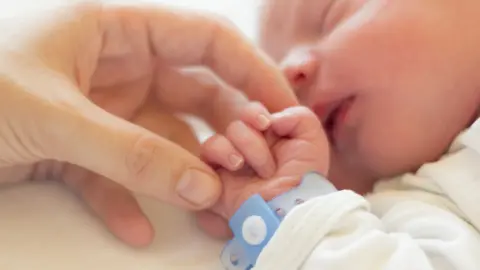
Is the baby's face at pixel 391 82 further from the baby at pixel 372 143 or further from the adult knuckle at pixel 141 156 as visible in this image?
the adult knuckle at pixel 141 156

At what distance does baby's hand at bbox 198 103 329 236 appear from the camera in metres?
0.60

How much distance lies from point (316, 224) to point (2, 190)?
278 mm

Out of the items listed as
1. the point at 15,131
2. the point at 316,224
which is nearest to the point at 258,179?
the point at 316,224

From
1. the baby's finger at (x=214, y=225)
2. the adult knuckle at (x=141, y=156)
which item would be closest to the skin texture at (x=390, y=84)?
the baby's finger at (x=214, y=225)

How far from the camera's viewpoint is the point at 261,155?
1.98 ft

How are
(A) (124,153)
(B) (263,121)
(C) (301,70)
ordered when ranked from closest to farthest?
(A) (124,153)
(B) (263,121)
(C) (301,70)

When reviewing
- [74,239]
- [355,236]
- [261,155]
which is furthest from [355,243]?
[74,239]

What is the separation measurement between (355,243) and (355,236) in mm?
13

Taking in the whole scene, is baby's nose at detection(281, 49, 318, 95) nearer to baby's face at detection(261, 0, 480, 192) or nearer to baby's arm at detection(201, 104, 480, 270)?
baby's face at detection(261, 0, 480, 192)

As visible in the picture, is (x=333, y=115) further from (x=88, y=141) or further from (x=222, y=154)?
(x=88, y=141)

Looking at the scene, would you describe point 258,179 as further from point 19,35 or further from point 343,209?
point 19,35

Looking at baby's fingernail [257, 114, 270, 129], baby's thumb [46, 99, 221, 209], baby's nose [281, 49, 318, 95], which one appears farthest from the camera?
baby's nose [281, 49, 318, 95]

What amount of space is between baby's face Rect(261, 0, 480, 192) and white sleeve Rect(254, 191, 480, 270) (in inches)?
4.6

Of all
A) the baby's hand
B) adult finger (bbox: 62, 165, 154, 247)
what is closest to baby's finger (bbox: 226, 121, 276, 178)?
the baby's hand
